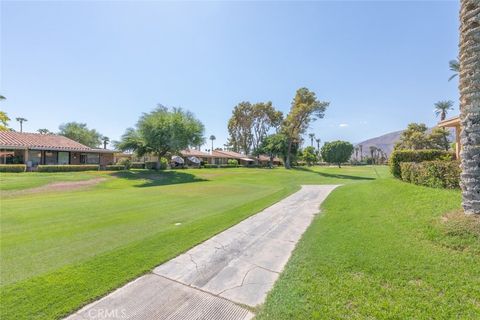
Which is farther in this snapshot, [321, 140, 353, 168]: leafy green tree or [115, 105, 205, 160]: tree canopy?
[321, 140, 353, 168]: leafy green tree

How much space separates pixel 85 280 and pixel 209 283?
6.52 feet

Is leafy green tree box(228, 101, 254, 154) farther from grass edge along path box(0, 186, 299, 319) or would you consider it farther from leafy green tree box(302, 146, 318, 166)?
grass edge along path box(0, 186, 299, 319)

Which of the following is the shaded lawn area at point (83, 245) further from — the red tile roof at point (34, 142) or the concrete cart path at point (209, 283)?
the red tile roof at point (34, 142)

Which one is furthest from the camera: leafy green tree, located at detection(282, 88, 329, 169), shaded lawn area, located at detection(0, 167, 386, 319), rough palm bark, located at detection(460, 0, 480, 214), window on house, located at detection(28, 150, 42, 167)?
leafy green tree, located at detection(282, 88, 329, 169)

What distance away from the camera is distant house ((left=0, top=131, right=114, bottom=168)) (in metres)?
25.0

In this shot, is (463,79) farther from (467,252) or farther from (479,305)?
(479,305)

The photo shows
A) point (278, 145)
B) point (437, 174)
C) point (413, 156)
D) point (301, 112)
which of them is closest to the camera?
point (437, 174)

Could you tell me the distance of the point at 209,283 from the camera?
157 inches

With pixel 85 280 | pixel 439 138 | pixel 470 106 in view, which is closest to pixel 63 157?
pixel 85 280

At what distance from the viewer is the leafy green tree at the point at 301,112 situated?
137 feet

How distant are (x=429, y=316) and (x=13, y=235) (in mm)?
8799

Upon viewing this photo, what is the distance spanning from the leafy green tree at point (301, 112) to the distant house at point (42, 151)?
101ft

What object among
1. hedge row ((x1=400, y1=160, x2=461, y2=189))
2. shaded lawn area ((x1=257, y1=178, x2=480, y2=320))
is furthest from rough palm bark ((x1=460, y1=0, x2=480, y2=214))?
hedge row ((x1=400, y1=160, x2=461, y2=189))

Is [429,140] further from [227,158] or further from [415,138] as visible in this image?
[227,158]
